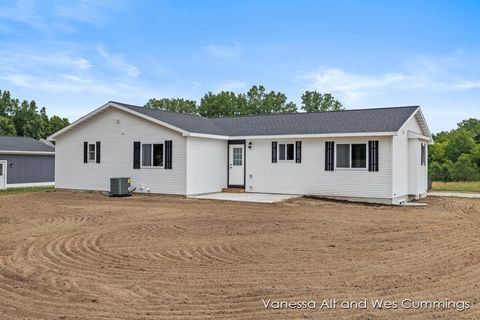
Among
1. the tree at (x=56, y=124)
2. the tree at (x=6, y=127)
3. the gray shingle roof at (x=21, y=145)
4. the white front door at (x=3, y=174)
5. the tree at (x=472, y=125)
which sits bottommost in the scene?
the white front door at (x=3, y=174)

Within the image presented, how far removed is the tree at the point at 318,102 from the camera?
4566 centimetres

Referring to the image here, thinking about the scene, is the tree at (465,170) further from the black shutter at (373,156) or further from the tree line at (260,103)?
the black shutter at (373,156)

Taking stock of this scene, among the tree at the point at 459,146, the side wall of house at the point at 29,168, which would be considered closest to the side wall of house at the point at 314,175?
the side wall of house at the point at 29,168

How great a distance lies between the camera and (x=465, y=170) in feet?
113

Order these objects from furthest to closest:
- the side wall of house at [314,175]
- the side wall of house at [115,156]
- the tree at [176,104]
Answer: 1. the tree at [176,104]
2. the side wall of house at [115,156]
3. the side wall of house at [314,175]

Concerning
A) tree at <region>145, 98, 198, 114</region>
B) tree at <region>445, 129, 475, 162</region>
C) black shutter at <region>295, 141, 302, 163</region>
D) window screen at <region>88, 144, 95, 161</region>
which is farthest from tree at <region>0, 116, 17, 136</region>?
tree at <region>445, 129, 475, 162</region>

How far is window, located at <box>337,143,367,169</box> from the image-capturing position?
55.8 ft

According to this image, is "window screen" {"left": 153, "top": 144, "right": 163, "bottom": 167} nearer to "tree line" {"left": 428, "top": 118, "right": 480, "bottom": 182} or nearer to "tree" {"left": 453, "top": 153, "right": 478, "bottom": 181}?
"tree line" {"left": 428, "top": 118, "right": 480, "bottom": 182}

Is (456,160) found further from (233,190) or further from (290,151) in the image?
(233,190)

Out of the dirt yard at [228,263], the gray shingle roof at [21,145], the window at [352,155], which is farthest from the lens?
the gray shingle roof at [21,145]

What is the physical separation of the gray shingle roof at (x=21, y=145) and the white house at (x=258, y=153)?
7.19 metres

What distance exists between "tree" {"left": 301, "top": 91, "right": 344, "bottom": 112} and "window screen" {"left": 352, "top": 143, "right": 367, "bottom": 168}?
1144 inches

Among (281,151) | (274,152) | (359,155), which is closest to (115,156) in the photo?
(274,152)

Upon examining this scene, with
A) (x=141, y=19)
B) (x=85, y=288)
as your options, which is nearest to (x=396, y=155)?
(x=141, y=19)
